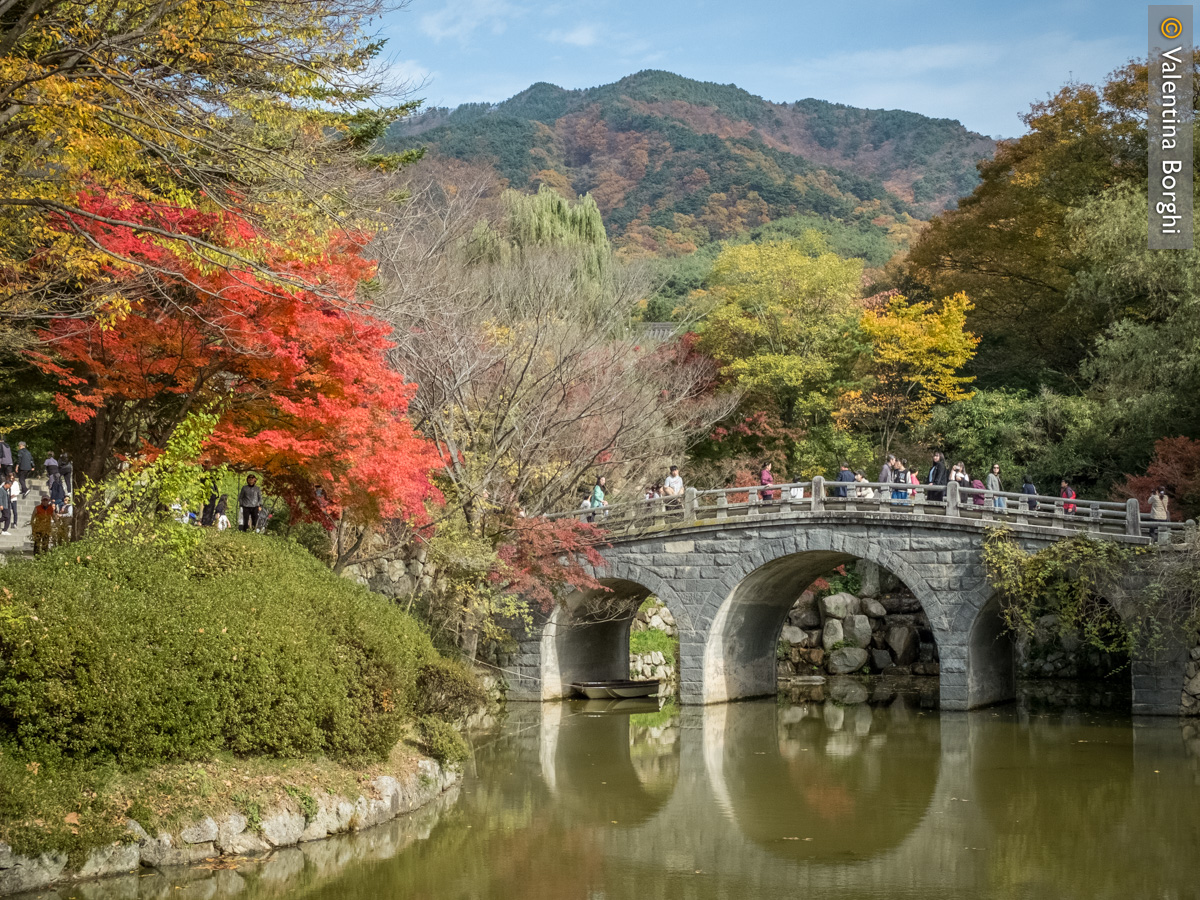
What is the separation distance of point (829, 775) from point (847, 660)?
14.0 m

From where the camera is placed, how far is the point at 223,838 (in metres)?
11.6

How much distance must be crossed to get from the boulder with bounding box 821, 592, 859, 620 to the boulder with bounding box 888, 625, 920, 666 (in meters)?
1.24

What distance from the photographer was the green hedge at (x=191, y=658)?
35.6 feet

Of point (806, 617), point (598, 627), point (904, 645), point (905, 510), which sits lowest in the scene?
point (904, 645)

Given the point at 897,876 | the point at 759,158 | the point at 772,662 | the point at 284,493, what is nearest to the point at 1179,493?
the point at 772,662

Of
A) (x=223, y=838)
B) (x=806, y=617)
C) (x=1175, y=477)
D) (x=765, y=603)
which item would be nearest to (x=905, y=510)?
(x=765, y=603)

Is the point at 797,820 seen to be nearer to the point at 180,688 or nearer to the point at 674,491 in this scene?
the point at 180,688

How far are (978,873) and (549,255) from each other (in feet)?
76.9

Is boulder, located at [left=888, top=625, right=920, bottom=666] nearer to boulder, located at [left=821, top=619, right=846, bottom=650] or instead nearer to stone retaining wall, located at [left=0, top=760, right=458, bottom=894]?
boulder, located at [left=821, top=619, right=846, bottom=650]

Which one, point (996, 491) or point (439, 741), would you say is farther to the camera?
point (996, 491)

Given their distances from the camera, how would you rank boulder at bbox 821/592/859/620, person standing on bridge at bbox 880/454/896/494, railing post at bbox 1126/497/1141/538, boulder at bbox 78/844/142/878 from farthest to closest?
1. boulder at bbox 821/592/859/620
2. person standing on bridge at bbox 880/454/896/494
3. railing post at bbox 1126/497/1141/538
4. boulder at bbox 78/844/142/878

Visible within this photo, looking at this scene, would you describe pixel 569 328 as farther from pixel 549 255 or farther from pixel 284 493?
pixel 284 493

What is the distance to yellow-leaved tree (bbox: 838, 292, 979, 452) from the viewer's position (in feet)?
101

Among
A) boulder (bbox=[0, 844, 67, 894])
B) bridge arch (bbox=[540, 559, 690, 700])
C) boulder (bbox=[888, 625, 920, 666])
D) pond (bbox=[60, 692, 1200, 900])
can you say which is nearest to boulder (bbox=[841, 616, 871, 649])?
boulder (bbox=[888, 625, 920, 666])
